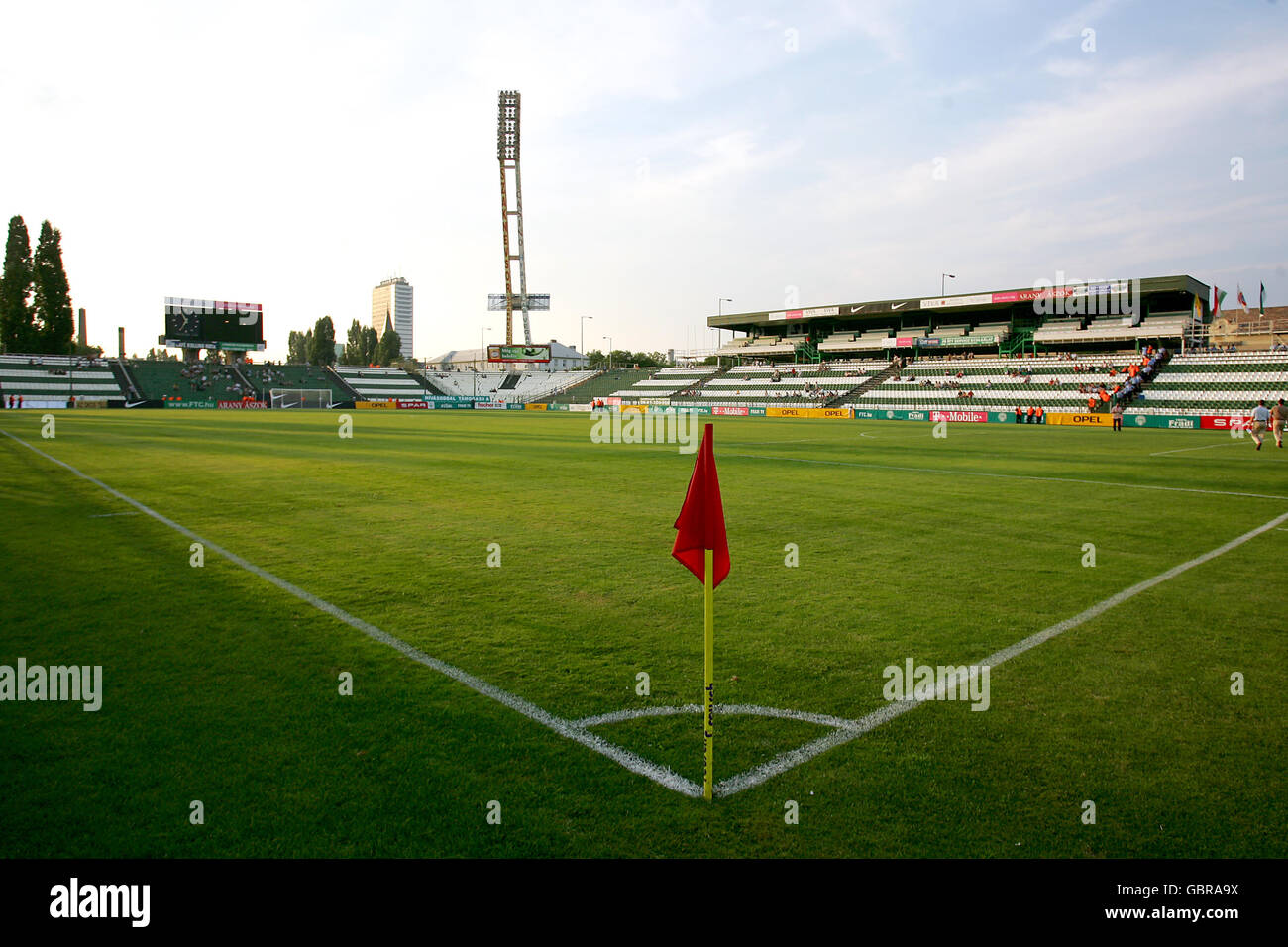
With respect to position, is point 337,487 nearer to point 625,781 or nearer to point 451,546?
point 451,546

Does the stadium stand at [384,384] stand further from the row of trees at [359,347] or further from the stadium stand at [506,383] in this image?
the row of trees at [359,347]

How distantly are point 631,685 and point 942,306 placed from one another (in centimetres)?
7320

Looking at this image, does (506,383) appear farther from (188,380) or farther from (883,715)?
(883,715)

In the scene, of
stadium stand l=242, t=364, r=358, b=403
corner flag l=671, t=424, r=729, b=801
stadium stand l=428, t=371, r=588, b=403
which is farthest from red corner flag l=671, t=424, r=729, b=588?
stadium stand l=242, t=364, r=358, b=403

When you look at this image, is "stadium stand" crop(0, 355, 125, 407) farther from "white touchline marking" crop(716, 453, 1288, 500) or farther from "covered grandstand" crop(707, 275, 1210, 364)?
"white touchline marking" crop(716, 453, 1288, 500)

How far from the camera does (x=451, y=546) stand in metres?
9.91

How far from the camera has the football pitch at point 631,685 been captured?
3.61 meters

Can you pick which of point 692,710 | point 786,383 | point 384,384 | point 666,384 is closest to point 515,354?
point 666,384

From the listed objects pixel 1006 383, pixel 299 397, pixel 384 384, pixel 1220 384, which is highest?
pixel 384 384

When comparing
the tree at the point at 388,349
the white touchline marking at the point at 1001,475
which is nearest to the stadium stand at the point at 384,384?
the tree at the point at 388,349

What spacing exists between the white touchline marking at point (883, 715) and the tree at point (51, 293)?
105 m

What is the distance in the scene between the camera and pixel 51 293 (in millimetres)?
85250
